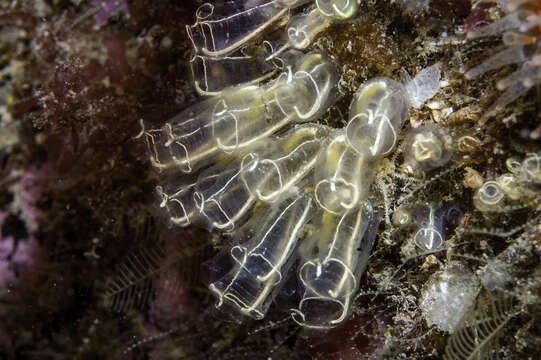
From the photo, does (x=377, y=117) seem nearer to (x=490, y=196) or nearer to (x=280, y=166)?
(x=280, y=166)

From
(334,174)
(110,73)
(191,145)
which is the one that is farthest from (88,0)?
(334,174)

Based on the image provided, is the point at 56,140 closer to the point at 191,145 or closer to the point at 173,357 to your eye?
the point at 191,145

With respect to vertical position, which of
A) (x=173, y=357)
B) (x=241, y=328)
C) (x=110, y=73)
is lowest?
(x=173, y=357)

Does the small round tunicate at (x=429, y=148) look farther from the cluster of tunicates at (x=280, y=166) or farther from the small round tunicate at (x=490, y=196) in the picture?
the small round tunicate at (x=490, y=196)

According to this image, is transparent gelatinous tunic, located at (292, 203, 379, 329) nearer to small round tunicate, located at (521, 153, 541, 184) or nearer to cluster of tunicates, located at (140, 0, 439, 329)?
cluster of tunicates, located at (140, 0, 439, 329)

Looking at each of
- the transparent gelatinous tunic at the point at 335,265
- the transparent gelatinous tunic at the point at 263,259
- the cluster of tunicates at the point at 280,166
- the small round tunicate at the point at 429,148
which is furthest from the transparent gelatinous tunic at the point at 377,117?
the transparent gelatinous tunic at the point at 263,259

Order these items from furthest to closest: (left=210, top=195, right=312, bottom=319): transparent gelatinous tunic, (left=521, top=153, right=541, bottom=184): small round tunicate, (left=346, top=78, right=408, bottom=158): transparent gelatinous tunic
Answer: (left=210, top=195, right=312, bottom=319): transparent gelatinous tunic < (left=346, top=78, right=408, bottom=158): transparent gelatinous tunic < (left=521, top=153, right=541, bottom=184): small round tunicate

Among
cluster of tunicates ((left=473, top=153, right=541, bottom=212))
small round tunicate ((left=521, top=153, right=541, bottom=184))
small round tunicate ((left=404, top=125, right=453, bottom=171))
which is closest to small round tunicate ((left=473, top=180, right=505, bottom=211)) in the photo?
cluster of tunicates ((left=473, top=153, right=541, bottom=212))

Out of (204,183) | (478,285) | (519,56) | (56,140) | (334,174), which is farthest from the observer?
(56,140)
